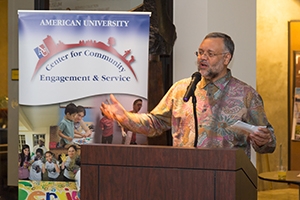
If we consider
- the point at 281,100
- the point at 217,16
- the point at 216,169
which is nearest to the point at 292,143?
the point at 281,100

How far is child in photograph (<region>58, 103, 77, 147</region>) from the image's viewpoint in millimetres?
4020

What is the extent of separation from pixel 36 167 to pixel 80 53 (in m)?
0.81

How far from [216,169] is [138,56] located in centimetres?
183

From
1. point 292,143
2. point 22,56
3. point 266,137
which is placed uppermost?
point 22,56

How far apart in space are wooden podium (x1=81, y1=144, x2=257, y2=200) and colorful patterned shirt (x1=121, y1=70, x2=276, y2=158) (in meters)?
0.95

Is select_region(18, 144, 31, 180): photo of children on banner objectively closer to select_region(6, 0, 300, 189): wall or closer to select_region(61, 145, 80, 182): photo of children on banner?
select_region(61, 145, 80, 182): photo of children on banner

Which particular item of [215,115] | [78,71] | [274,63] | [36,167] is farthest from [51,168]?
[274,63]

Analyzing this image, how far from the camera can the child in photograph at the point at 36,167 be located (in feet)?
13.3

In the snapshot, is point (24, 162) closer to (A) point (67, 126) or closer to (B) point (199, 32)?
(A) point (67, 126)

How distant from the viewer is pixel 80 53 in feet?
13.3

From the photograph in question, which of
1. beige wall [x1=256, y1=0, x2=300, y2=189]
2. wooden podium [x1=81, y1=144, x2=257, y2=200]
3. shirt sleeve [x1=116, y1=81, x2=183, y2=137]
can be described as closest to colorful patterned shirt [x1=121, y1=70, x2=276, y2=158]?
shirt sleeve [x1=116, y1=81, x2=183, y2=137]

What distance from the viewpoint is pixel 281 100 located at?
31.9 feet

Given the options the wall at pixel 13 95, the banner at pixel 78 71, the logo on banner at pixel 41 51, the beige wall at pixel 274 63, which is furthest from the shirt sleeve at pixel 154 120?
the beige wall at pixel 274 63

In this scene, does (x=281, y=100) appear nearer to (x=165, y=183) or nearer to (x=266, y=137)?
(x=266, y=137)
